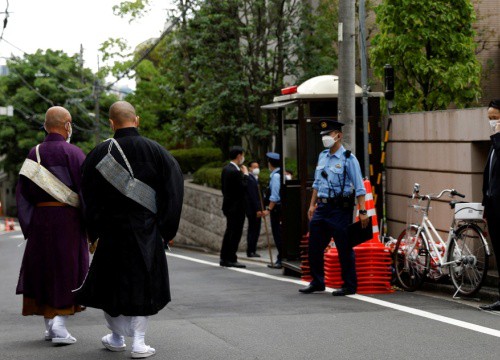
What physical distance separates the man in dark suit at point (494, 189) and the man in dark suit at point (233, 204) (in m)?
6.93

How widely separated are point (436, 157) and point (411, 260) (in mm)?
2179

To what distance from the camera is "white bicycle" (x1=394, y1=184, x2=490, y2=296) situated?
32.4 feet

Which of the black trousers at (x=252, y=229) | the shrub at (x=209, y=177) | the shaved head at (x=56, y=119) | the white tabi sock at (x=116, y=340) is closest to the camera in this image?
the white tabi sock at (x=116, y=340)

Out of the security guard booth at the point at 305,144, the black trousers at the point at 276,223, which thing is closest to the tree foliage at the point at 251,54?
the black trousers at the point at 276,223

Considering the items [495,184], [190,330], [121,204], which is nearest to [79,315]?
[190,330]

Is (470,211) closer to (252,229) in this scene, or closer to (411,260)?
(411,260)

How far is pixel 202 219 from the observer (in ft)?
85.9

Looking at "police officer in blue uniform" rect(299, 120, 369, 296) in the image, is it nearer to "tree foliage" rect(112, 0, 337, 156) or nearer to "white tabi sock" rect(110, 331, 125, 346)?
"white tabi sock" rect(110, 331, 125, 346)

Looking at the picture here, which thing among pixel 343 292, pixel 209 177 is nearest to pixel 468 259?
pixel 343 292


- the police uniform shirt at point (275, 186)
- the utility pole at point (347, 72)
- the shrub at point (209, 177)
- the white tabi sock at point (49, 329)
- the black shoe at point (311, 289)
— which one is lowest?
the black shoe at point (311, 289)

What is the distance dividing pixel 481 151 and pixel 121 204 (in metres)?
6.19

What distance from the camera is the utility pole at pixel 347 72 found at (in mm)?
13094

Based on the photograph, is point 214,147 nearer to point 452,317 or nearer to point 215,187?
point 215,187

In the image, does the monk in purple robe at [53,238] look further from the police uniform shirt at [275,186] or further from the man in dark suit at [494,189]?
the police uniform shirt at [275,186]
